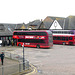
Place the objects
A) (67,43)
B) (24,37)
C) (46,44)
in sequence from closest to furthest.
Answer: (46,44) → (24,37) → (67,43)

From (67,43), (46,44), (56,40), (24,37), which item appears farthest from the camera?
(56,40)

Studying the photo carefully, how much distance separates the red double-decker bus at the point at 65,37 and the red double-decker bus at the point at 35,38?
7851 mm

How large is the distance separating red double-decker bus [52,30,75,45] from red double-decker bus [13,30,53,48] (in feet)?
25.8

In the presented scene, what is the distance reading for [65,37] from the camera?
138ft

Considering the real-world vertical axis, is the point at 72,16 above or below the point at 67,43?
above

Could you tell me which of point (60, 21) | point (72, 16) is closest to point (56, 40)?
point (60, 21)

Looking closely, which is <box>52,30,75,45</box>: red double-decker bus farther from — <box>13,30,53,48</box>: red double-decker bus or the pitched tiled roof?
the pitched tiled roof

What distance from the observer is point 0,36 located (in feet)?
130

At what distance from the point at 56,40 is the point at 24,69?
102ft

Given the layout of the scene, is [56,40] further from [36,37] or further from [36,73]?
[36,73]

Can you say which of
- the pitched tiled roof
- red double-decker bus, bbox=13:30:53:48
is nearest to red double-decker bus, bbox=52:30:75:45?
red double-decker bus, bbox=13:30:53:48

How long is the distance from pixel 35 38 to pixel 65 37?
9.61 meters

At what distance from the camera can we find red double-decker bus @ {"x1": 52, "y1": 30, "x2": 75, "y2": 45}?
1607 inches

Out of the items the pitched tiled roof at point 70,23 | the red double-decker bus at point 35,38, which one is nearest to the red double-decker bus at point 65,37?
the red double-decker bus at point 35,38
